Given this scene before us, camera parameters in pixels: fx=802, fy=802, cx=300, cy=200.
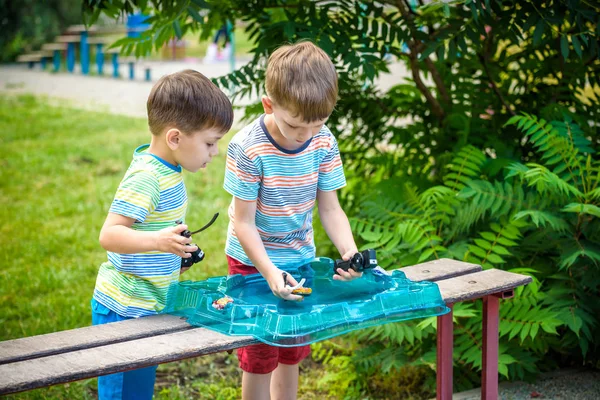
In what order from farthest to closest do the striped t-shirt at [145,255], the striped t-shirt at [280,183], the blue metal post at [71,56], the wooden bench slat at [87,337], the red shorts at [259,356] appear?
the blue metal post at [71,56], the red shorts at [259,356], the striped t-shirt at [280,183], the striped t-shirt at [145,255], the wooden bench slat at [87,337]

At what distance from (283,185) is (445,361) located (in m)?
1.11

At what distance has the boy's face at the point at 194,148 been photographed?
2.85m

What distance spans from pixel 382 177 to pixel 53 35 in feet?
58.0

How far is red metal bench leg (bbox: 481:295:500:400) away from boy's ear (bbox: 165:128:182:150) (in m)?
1.49

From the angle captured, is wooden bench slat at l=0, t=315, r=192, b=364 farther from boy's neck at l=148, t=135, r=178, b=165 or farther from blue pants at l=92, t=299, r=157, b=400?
boy's neck at l=148, t=135, r=178, b=165

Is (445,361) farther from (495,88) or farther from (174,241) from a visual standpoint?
(495,88)

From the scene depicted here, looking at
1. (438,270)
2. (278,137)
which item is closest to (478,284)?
(438,270)

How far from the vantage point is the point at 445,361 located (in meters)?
3.48

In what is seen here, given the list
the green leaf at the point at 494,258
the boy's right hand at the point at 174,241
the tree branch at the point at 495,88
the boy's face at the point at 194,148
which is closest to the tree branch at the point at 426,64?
the tree branch at the point at 495,88

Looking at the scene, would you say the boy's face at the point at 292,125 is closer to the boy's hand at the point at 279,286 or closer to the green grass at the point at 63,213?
the boy's hand at the point at 279,286

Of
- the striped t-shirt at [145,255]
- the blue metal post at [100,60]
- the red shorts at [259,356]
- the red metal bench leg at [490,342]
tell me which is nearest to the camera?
the striped t-shirt at [145,255]

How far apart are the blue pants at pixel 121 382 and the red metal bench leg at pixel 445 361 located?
1.25 m

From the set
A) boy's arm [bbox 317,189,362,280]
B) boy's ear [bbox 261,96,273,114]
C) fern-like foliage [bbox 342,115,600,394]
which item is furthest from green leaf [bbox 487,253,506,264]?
boy's ear [bbox 261,96,273,114]

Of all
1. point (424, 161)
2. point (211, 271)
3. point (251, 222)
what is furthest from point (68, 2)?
point (251, 222)
